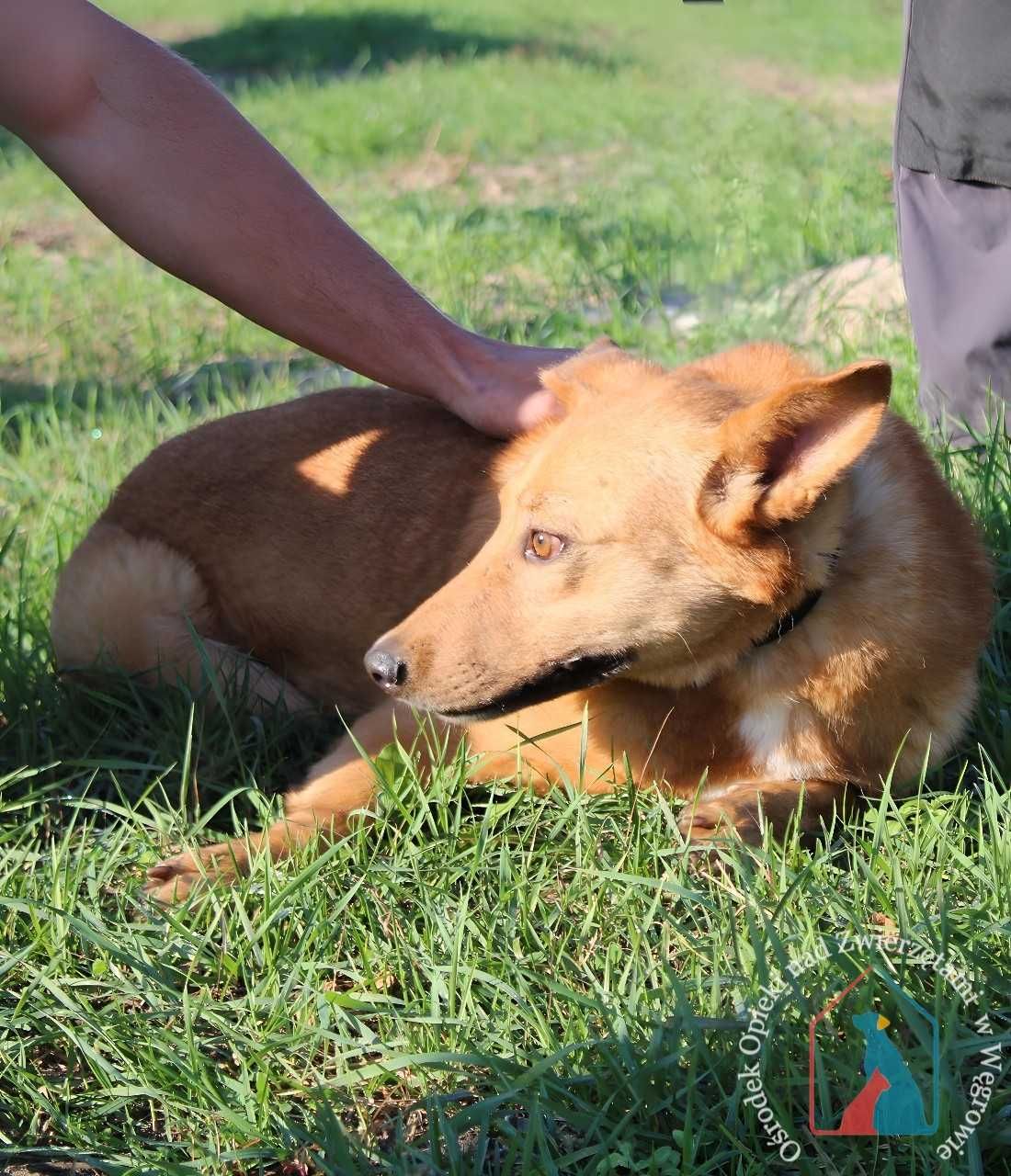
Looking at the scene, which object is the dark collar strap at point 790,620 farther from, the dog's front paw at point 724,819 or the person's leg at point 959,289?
the person's leg at point 959,289

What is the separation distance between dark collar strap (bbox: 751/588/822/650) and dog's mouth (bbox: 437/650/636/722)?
9.8 inches

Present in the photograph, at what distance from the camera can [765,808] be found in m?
2.33

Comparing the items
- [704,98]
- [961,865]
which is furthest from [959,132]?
[704,98]

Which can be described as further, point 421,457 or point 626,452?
point 421,457

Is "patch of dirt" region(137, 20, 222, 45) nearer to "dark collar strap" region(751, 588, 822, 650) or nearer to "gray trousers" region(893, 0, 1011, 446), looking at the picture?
"gray trousers" region(893, 0, 1011, 446)

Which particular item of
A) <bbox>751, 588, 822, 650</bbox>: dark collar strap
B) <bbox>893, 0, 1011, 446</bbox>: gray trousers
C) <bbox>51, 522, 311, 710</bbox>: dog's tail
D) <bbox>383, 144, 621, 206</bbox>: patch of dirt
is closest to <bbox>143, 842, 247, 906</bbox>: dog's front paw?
<bbox>51, 522, 311, 710</bbox>: dog's tail

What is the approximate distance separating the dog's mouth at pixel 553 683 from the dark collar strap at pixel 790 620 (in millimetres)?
249

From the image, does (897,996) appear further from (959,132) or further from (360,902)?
(959,132)

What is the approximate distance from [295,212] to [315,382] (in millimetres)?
2080

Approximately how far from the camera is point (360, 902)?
7.38 ft

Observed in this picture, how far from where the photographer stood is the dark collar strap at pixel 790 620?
7.52ft

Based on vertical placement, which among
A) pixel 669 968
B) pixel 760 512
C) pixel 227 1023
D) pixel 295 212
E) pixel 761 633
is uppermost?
pixel 295 212

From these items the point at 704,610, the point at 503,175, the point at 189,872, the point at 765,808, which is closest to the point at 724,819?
the point at 765,808

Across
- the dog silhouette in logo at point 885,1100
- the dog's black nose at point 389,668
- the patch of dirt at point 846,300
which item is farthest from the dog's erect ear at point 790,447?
the patch of dirt at point 846,300
